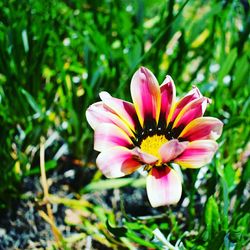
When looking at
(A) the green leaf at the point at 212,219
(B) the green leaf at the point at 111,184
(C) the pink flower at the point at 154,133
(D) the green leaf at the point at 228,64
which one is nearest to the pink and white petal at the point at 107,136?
(C) the pink flower at the point at 154,133

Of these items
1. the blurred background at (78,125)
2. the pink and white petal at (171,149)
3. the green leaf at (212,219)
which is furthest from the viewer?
the blurred background at (78,125)

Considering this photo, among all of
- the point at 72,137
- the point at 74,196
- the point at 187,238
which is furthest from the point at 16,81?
the point at 187,238

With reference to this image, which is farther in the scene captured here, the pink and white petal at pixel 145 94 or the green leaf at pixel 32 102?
the green leaf at pixel 32 102

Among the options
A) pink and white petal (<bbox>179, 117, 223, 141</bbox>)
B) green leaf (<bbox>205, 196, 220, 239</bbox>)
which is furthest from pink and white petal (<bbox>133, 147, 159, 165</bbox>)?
green leaf (<bbox>205, 196, 220, 239</bbox>)

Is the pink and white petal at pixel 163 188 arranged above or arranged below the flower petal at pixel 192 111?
below

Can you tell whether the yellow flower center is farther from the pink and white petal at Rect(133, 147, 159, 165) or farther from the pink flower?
the pink and white petal at Rect(133, 147, 159, 165)

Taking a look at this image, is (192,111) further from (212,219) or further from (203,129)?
(212,219)

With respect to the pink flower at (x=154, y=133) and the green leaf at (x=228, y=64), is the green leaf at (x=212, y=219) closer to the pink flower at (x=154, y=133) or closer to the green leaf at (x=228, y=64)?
the pink flower at (x=154, y=133)
